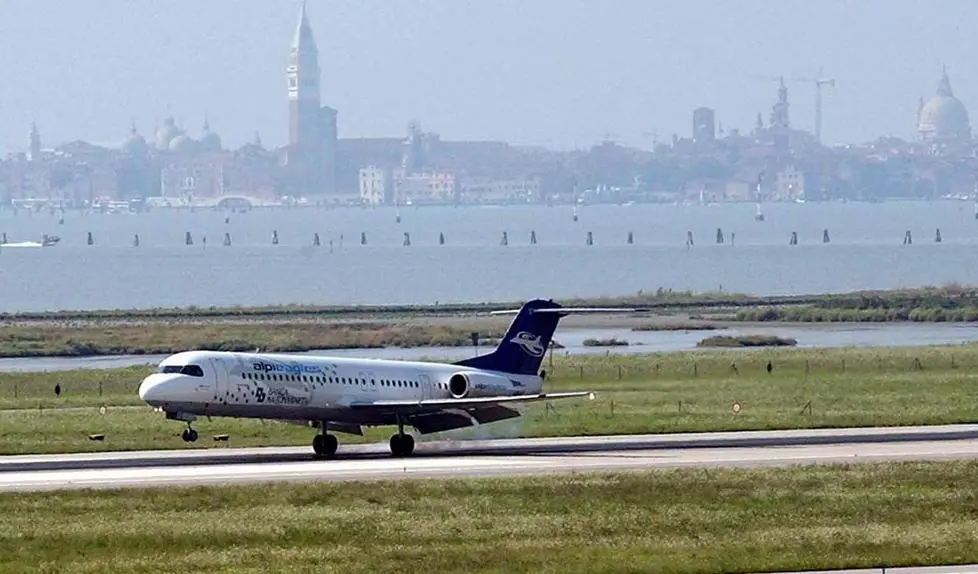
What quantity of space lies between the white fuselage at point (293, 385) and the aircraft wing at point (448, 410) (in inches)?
12.6

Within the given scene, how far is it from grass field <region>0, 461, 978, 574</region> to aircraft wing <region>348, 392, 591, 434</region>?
31.5ft

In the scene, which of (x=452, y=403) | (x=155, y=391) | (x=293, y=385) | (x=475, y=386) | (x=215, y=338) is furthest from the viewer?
(x=215, y=338)

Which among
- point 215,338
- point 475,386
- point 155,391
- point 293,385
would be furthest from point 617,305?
point 155,391

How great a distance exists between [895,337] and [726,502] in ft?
265

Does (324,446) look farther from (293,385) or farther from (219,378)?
(219,378)

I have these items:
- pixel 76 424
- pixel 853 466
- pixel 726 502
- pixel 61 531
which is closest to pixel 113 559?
pixel 61 531

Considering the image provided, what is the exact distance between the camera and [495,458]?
5438cm

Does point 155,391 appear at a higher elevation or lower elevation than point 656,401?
higher

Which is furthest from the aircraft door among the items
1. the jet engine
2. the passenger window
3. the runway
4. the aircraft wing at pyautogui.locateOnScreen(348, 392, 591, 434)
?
the jet engine

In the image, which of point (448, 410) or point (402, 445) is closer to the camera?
point (402, 445)

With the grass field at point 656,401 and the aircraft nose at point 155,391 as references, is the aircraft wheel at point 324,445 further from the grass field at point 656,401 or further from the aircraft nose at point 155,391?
the aircraft nose at point 155,391

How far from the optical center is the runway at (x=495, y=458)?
4938 cm

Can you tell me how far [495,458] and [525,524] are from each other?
14.5 metres

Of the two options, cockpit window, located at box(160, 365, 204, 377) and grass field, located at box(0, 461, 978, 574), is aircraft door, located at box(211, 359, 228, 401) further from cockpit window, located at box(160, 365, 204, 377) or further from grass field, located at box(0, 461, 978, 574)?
grass field, located at box(0, 461, 978, 574)
